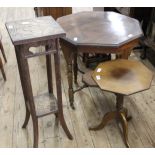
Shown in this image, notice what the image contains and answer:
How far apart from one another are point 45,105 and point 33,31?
70 centimetres

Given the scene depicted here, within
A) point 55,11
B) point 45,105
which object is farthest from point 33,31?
point 55,11

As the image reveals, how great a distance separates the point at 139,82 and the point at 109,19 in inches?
36.0

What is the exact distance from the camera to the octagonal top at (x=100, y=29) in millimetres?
1889

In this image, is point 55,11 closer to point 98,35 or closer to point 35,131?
point 98,35

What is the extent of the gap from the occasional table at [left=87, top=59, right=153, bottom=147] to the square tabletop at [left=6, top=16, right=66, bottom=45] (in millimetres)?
535

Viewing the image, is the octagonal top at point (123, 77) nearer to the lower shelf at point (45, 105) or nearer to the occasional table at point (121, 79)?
the occasional table at point (121, 79)

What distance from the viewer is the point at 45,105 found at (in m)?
1.87

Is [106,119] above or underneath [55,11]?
underneath

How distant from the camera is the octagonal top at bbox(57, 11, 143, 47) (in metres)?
1.89

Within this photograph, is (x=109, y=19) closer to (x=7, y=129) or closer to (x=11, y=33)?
(x=11, y=33)

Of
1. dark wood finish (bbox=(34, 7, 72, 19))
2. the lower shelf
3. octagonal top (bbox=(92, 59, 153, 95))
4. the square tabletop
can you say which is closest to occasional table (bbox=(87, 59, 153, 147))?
octagonal top (bbox=(92, 59, 153, 95))

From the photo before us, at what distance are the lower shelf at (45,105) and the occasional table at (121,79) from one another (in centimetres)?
41

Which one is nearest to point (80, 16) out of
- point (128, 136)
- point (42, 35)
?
point (42, 35)

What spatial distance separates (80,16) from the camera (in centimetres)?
242
